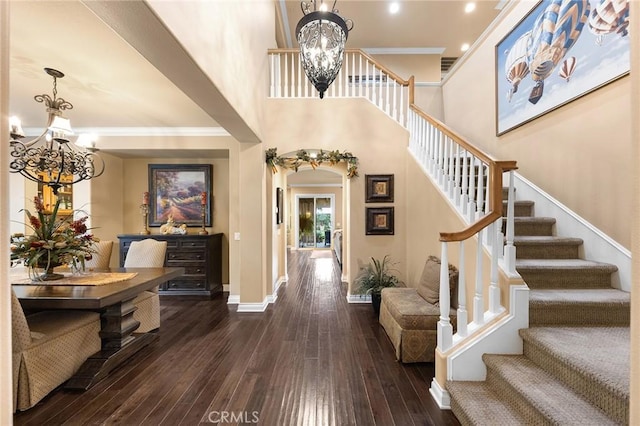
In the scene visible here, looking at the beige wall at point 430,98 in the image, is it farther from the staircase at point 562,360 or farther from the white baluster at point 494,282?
the white baluster at point 494,282

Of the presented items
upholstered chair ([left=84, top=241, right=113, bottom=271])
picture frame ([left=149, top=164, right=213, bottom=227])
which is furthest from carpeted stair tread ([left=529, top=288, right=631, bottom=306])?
picture frame ([left=149, top=164, right=213, bottom=227])

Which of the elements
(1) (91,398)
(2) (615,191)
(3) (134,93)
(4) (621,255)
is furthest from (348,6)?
(1) (91,398)

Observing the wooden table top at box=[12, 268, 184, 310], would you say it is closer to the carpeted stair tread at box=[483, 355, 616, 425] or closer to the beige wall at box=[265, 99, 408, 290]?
the beige wall at box=[265, 99, 408, 290]

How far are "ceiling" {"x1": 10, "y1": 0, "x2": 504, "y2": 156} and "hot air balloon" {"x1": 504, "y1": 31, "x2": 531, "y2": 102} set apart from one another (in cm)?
271

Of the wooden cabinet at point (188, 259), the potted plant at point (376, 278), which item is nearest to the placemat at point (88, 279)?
the wooden cabinet at point (188, 259)

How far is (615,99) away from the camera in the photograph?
2.32m

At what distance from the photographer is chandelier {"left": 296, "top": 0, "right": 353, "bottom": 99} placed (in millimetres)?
2164

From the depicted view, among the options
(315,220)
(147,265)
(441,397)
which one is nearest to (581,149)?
(441,397)

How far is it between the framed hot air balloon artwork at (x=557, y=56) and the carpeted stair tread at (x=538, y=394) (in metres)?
2.47

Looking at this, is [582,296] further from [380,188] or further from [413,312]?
[380,188]

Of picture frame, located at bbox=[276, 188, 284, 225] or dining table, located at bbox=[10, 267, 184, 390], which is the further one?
picture frame, located at bbox=[276, 188, 284, 225]

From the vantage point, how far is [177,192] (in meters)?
5.27

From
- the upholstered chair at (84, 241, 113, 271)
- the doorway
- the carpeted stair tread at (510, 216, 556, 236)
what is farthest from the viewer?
the doorway

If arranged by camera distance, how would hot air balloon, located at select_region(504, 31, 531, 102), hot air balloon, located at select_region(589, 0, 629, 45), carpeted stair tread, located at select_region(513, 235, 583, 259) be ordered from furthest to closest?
hot air balloon, located at select_region(504, 31, 531, 102)
carpeted stair tread, located at select_region(513, 235, 583, 259)
hot air balloon, located at select_region(589, 0, 629, 45)
